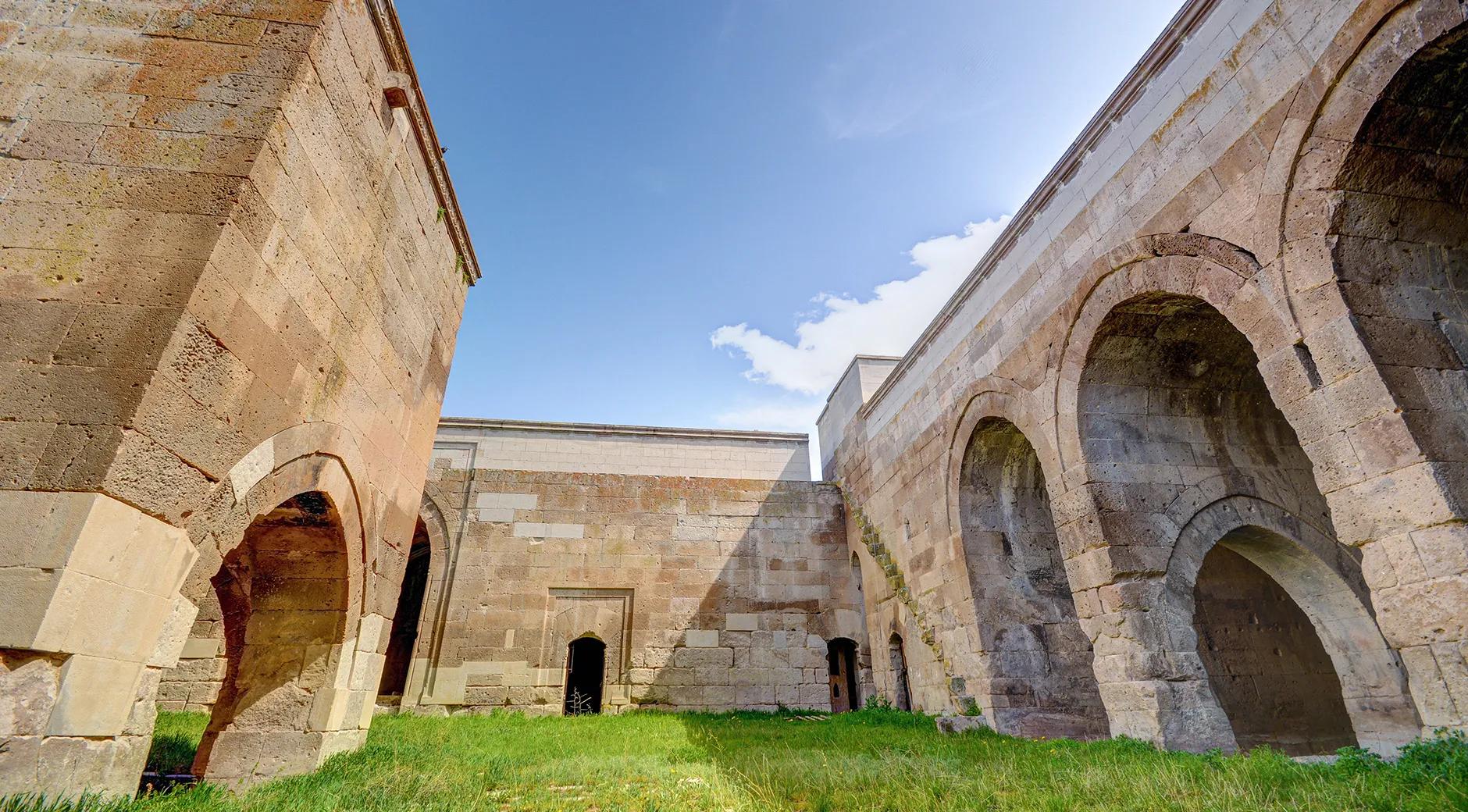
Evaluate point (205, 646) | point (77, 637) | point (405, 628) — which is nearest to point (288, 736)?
point (77, 637)

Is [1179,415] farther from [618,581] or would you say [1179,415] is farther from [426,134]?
[618,581]

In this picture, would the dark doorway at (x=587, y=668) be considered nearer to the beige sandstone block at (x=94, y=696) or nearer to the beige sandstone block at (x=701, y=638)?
the beige sandstone block at (x=701, y=638)

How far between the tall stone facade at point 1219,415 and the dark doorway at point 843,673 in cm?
178

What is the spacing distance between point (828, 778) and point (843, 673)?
8245 millimetres

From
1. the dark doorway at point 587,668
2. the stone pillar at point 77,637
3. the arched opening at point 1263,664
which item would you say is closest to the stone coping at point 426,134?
the stone pillar at point 77,637

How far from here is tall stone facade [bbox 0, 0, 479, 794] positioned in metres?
2.90

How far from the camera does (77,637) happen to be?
9.23 feet

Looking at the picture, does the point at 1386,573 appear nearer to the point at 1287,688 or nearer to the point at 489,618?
the point at 1287,688

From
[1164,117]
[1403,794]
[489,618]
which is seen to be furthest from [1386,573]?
[489,618]

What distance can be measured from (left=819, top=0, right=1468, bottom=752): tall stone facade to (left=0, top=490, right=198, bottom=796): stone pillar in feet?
23.0

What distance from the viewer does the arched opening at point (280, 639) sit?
4.78m

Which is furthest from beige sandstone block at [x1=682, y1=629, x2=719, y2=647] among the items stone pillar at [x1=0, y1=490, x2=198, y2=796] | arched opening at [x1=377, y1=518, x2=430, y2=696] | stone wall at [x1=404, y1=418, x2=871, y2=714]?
stone pillar at [x1=0, y1=490, x2=198, y2=796]

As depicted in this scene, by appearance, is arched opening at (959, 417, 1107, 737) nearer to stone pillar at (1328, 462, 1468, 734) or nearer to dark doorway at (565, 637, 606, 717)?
stone pillar at (1328, 462, 1468, 734)

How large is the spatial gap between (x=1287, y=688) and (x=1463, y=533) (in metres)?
7.48
